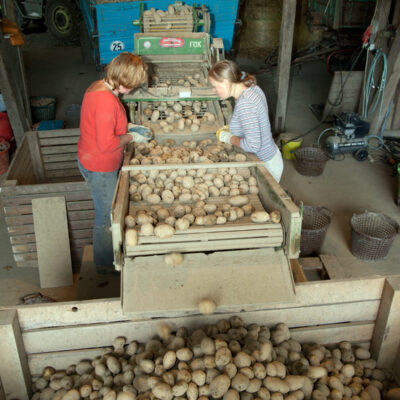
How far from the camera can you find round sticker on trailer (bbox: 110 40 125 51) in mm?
6051

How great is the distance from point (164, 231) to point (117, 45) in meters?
4.99

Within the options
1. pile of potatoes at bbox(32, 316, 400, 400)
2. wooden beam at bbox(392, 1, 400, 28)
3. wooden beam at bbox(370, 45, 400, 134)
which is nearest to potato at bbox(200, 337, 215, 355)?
pile of potatoes at bbox(32, 316, 400, 400)

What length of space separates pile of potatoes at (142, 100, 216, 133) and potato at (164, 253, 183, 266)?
5.01ft

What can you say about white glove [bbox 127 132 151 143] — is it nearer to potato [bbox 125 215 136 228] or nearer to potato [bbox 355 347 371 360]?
potato [bbox 125 215 136 228]

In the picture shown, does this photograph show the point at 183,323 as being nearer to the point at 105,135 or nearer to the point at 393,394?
the point at 393,394

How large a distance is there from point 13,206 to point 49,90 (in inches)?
216

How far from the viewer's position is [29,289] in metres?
3.37

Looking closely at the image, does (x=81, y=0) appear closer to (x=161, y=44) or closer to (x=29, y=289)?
(x=161, y=44)

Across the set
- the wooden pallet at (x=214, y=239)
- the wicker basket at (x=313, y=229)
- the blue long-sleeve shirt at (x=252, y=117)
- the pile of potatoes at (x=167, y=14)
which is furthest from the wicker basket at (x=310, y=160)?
the wooden pallet at (x=214, y=239)

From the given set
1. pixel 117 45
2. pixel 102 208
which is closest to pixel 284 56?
pixel 117 45

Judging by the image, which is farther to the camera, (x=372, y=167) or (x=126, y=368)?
(x=372, y=167)

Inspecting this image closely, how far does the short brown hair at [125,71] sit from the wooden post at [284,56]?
3.51 m

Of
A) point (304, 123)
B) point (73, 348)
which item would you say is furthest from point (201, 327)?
point (304, 123)

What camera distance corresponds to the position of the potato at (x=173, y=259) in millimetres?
1874
